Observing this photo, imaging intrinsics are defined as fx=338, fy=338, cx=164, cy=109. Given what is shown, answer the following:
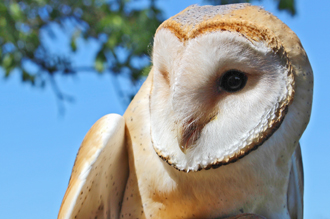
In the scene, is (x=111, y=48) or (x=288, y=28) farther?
(x=111, y=48)

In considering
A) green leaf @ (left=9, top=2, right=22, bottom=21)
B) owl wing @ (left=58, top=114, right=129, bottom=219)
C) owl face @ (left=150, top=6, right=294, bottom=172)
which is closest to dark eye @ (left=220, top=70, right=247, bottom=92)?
owl face @ (left=150, top=6, right=294, bottom=172)

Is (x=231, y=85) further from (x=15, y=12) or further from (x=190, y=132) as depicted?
(x=15, y=12)

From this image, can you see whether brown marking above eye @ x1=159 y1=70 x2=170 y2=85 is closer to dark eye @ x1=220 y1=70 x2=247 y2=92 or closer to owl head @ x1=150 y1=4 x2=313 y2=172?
owl head @ x1=150 y1=4 x2=313 y2=172

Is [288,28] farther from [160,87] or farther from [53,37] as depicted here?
[53,37]

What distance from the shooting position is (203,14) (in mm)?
1152

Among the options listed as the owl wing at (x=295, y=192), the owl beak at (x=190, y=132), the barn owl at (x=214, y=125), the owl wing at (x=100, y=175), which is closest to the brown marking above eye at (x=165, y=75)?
the barn owl at (x=214, y=125)

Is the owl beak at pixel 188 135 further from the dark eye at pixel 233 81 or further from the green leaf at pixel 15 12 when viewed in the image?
the green leaf at pixel 15 12

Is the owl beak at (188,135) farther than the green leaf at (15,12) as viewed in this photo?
No

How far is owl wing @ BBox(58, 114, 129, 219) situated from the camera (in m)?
1.26

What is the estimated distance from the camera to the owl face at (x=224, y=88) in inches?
41.5

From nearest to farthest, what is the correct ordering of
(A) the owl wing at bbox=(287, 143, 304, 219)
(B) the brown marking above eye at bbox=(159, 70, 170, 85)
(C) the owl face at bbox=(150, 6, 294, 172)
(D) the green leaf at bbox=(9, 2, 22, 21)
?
(C) the owl face at bbox=(150, 6, 294, 172)
(B) the brown marking above eye at bbox=(159, 70, 170, 85)
(A) the owl wing at bbox=(287, 143, 304, 219)
(D) the green leaf at bbox=(9, 2, 22, 21)

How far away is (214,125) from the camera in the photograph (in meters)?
1.11

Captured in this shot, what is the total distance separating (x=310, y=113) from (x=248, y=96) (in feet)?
0.86

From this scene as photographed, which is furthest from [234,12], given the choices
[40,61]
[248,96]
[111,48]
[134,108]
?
[40,61]
